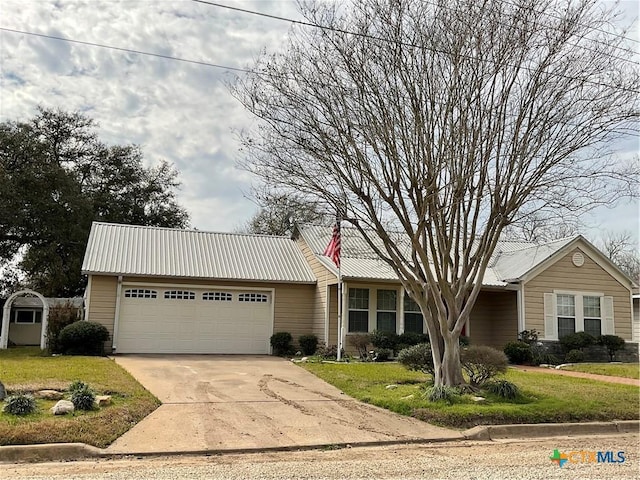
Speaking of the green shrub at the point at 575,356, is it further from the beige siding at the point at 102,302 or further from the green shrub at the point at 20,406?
the green shrub at the point at 20,406

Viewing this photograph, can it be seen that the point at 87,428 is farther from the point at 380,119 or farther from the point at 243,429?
the point at 380,119

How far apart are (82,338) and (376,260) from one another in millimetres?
9523

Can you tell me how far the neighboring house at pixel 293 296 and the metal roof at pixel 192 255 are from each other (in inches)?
2.4

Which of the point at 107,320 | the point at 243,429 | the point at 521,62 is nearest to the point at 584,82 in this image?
the point at 521,62

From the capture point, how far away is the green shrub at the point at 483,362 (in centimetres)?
1124

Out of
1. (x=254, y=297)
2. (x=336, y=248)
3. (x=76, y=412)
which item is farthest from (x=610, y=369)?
(x=76, y=412)

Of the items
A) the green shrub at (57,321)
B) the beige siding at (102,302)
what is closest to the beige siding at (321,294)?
the beige siding at (102,302)

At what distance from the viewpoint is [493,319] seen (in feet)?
71.3

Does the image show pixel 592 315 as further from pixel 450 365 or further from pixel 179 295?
pixel 179 295

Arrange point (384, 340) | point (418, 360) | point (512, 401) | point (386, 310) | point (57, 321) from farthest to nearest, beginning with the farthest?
point (386, 310) < point (384, 340) < point (57, 321) < point (418, 360) < point (512, 401)

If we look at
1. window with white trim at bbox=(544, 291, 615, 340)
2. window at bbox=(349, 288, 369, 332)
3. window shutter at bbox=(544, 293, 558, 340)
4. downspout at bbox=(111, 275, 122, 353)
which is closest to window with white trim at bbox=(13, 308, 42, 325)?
downspout at bbox=(111, 275, 122, 353)

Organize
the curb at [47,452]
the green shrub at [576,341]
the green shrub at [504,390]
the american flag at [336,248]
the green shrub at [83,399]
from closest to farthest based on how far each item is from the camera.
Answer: the curb at [47,452]
the green shrub at [83,399]
the green shrub at [504,390]
the american flag at [336,248]
the green shrub at [576,341]

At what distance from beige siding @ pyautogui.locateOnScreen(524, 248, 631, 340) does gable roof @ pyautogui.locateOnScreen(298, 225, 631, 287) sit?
0.27 m

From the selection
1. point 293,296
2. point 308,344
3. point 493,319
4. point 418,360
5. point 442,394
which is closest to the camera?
point 442,394
